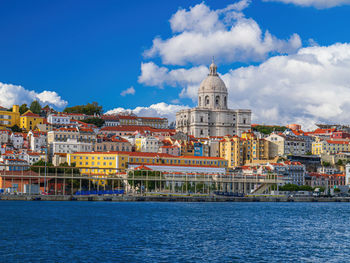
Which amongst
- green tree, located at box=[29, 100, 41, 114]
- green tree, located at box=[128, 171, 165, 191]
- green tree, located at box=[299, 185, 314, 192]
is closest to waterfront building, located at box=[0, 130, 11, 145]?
green tree, located at box=[29, 100, 41, 114]

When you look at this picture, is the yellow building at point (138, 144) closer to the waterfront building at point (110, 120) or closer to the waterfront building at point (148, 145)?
the waterfront building at point (148, 145)

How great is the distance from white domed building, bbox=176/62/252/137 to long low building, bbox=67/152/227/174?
28.0 m

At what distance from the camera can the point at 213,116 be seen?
121m

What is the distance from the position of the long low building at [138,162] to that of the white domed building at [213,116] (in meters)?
28.0

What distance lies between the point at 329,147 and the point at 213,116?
844 inches

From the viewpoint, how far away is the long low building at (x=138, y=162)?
8356 centimetres

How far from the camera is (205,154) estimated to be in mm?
Result: 103000

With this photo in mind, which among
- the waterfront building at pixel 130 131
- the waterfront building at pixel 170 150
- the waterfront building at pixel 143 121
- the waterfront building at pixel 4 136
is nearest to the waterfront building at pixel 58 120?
the waterfront building at pixel 130 131

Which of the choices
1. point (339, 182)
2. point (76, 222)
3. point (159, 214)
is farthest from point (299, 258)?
point (339, 182)

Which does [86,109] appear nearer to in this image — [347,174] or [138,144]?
[138,144]

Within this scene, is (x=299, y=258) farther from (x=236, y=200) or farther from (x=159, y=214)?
(x=236, y=200)

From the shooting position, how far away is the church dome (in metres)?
124

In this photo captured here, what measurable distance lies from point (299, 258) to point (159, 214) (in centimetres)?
2102

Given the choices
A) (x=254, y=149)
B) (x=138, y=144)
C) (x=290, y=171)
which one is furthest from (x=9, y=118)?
(x=290, y=171)
